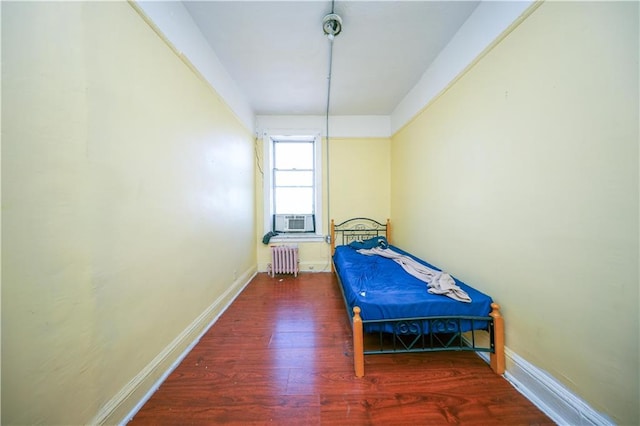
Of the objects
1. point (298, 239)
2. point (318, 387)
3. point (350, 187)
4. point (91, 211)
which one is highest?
point (350, 187)

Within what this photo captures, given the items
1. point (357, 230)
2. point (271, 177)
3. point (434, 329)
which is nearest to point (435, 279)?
point (434, 329)

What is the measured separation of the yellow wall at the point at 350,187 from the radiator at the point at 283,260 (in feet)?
0.78

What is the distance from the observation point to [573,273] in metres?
0.98

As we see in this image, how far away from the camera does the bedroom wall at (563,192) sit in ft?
2.69

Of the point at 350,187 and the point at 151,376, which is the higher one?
the point at 350,187

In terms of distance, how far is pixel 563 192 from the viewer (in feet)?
3.31

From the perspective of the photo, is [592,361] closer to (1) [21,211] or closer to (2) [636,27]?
(2) [636,27]

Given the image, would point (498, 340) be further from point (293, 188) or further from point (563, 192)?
point (293, 188)

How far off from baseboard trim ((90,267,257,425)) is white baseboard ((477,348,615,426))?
216 cm

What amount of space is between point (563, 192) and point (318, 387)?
170cm

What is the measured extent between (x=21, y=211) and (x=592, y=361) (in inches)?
93.3

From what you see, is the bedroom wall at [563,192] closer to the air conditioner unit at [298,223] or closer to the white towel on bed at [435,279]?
the white towel on bed at [435,279]

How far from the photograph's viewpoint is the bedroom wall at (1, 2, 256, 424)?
2.26 ft

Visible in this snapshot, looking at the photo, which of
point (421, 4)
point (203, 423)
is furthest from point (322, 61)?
point (203, 423)
